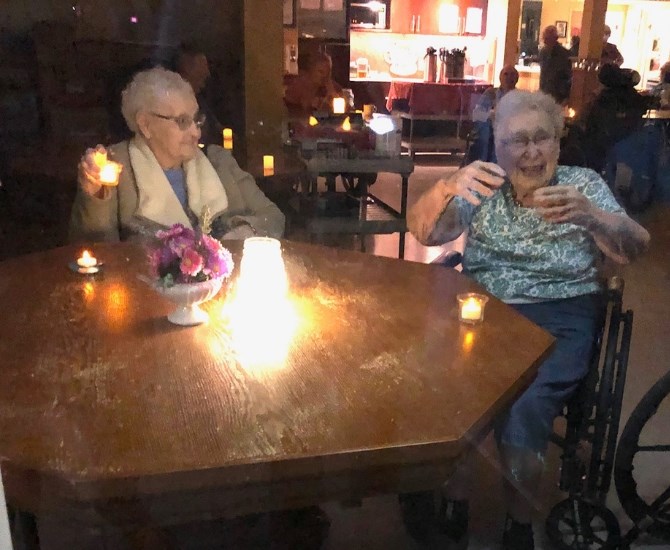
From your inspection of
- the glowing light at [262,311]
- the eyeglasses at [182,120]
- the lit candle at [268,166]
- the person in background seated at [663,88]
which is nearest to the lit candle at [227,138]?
the lit candle at [268,166]

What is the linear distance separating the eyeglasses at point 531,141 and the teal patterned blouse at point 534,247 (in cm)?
8

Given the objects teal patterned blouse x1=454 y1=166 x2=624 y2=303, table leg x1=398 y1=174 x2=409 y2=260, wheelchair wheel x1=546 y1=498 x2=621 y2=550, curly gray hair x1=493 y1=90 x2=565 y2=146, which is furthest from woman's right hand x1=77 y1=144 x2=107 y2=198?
table leg x1=398 y1=174 x2=409 y2=260

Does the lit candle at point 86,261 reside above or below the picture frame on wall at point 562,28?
below

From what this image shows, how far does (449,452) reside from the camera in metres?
0.87

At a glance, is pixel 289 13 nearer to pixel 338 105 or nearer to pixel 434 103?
pixel 338 105

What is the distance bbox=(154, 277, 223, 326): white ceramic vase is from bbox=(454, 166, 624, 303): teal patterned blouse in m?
0.75

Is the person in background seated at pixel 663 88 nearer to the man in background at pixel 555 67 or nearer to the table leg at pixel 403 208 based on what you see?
the man in background at pixel 555 67

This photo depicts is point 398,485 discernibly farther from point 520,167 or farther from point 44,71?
point 44,71

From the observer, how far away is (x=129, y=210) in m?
1.80

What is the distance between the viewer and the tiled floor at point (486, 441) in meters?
1.58

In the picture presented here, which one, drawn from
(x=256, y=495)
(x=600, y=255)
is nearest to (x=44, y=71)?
(x=600, y=255)

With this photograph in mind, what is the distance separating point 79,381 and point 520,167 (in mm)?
1147

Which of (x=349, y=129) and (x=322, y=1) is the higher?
(x=322, y=1)

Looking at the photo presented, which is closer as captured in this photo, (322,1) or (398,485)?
(398,485)
